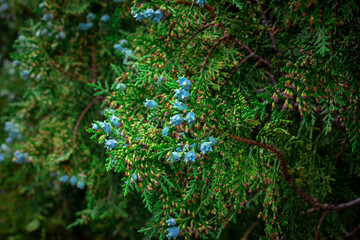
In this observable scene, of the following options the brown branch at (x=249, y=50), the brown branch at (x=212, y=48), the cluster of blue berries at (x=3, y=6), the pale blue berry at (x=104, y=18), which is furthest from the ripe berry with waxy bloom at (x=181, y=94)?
the cluster of blue berries at (x=3, y=6)

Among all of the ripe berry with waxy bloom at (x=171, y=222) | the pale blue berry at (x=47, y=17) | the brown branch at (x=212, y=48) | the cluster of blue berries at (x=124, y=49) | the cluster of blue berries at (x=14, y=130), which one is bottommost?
the ripe berry with waxy bloom at (x=171, y=222)

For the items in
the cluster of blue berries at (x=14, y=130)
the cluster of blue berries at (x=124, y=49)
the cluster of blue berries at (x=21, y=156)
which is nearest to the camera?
the cluster of blue berries at (x=124, y=49)

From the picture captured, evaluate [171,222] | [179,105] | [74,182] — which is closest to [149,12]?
[179,105]

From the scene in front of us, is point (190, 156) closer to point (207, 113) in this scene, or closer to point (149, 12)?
point (207, 113)

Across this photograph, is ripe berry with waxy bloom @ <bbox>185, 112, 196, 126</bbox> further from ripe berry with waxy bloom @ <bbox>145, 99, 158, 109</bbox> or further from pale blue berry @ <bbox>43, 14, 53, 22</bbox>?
Answer: pale blue berry @ <bbox>43, 14, 53, 22</bbox>

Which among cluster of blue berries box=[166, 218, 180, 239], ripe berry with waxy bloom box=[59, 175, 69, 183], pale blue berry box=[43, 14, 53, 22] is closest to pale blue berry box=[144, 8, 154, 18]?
cluster of blue berries box=[166, 218, 180, 239]

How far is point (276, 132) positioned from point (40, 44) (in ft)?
5.22

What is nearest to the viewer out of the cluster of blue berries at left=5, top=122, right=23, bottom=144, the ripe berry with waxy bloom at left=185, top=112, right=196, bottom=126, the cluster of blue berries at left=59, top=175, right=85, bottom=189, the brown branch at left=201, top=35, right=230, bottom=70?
the ripe berry with waxy bloom at left=185, top=112, right=196, bottom=126

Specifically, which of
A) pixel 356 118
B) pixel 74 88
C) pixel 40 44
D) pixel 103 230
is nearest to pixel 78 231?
pixel 103 230

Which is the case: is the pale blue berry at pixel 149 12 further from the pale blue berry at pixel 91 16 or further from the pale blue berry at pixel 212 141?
the pale blue berry at pixel 91 16

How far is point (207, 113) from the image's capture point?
1.06 m

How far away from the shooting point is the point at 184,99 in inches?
41.0

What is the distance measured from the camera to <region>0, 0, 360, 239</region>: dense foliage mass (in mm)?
1069

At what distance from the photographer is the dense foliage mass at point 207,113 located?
1.07 meters
